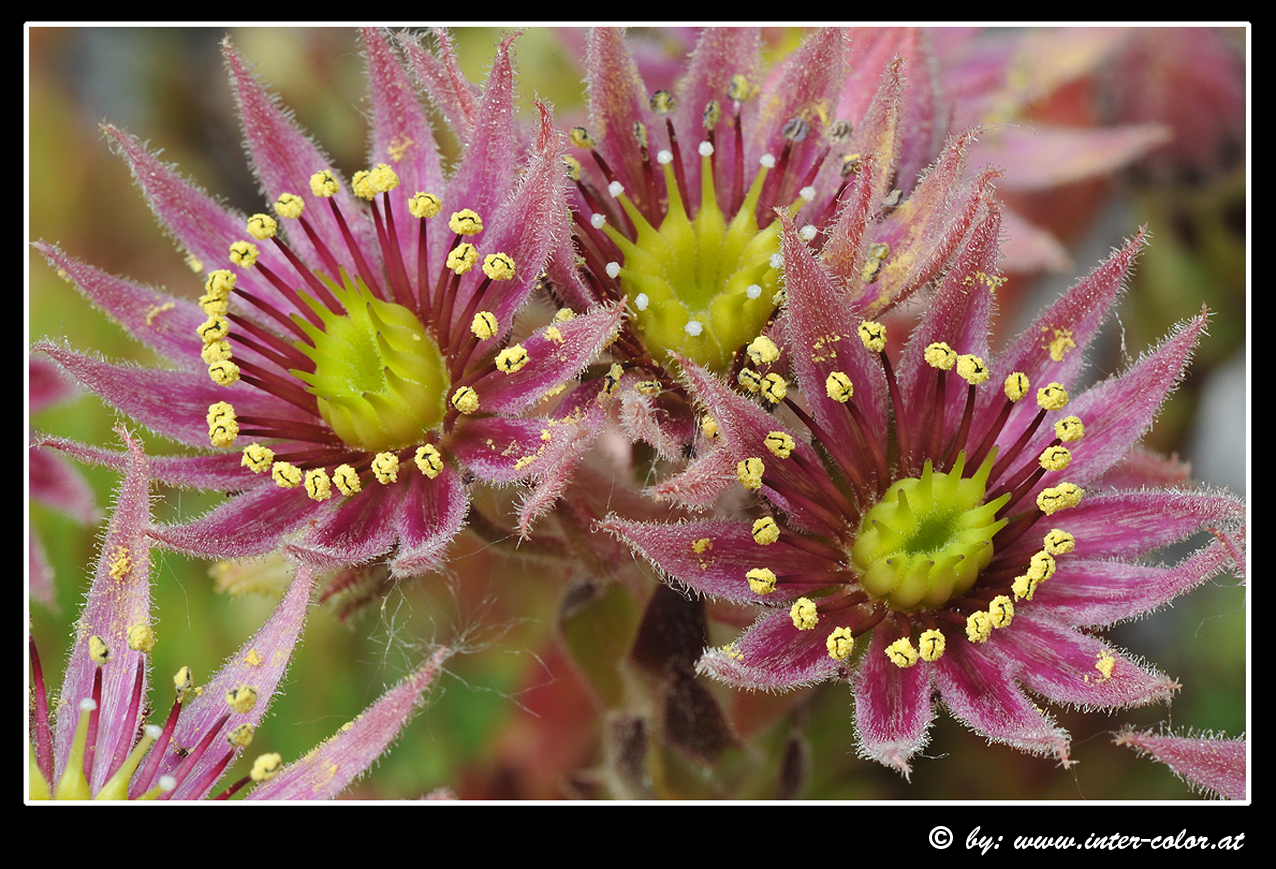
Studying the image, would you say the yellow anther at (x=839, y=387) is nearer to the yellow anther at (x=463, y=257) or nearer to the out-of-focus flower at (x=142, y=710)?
the yellow anther at (x=463, y=257)

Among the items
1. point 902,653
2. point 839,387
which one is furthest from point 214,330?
point 902,653

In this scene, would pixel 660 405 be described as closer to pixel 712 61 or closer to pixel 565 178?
pixel 565 178

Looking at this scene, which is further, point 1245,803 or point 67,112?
point 67,112

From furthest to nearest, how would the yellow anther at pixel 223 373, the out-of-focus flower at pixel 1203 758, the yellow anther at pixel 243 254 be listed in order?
the yellow anther at pixel 243 254 → the yellow anther at pixel 223 373 → the out-of-focus flower at pixel 1203 758

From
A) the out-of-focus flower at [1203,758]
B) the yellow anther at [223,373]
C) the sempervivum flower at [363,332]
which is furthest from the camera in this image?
the yellow anther at [223,373]

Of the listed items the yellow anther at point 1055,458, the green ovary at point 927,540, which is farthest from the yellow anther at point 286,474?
the yellow anther at point 1055,458

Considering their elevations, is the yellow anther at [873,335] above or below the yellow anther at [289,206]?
below

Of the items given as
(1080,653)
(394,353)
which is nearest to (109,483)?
(394,353)

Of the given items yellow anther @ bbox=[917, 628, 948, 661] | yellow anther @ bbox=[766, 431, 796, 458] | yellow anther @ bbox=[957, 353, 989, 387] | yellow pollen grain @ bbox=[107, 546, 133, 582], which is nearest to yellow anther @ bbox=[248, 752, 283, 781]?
yellow pollen grain @ bbox=[107, 546, 133, 582]
